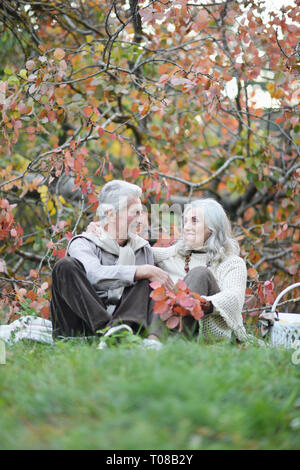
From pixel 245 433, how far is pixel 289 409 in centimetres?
26

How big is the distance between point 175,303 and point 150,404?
1049mm

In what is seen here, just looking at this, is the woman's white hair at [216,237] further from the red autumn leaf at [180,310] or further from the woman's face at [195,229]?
the red autumn leaf at [180,310]

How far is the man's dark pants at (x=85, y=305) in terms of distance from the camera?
9.75 ft

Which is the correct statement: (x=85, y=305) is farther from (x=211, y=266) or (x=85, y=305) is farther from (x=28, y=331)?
(x=211, y=266)

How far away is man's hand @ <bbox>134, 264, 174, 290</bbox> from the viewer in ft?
9.80

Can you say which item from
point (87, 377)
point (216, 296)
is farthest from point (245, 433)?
point (216, 296)

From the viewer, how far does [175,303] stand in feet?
9.23

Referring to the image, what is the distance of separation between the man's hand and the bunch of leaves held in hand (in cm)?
12

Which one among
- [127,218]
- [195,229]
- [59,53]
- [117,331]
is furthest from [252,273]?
[59,53]

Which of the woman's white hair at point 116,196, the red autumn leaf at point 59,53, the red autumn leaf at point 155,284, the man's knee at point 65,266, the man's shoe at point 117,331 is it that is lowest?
the man's shoe at point 117,331

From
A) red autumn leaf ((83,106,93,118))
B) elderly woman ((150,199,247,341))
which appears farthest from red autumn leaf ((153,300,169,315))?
red autumn leaf ((83,106,93,118))

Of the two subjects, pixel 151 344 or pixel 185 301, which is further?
pixel 185 301

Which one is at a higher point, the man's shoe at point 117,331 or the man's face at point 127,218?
the man's face at point 127,218

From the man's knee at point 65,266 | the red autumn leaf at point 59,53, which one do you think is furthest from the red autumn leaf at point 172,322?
the red autumn leaf at point 59,53
